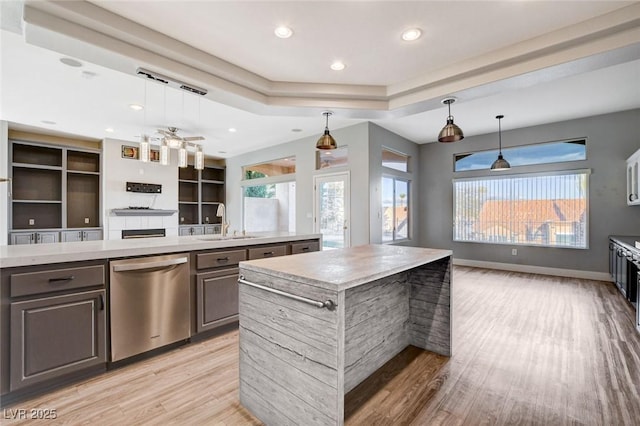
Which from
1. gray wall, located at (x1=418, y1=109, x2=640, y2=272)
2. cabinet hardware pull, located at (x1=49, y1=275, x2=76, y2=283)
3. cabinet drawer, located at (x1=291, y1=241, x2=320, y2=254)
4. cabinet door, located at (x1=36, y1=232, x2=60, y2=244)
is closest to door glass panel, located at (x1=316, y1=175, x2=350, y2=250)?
cabinet drawer, located at (x1=291, y1=241, x2=320, y2=254)

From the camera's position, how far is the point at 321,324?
1.45 meters

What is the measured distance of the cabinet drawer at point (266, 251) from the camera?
323cm

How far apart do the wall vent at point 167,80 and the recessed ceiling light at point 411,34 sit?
7.17 feet

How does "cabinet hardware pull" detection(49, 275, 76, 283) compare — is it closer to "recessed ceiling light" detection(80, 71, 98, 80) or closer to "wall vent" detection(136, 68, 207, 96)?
"wall vent" detection(136, 68, 207, 96)

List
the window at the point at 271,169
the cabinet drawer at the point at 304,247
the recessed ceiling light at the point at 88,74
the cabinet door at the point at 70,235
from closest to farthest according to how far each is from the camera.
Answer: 1. the recessed ceiling light at the point at 88,74
2. the cabinet drawer at the point at 304,247
3. the cabinet door at the point at 70,235
4. the window at the point at 271,169

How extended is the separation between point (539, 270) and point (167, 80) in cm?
712

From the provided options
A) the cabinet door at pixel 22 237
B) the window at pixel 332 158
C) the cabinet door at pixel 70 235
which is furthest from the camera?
the cabinet door at pixel 70 235

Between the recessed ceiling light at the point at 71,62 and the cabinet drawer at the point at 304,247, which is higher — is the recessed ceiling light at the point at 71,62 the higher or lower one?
the higher one

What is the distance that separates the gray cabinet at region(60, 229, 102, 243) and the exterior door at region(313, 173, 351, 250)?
5.00 metres

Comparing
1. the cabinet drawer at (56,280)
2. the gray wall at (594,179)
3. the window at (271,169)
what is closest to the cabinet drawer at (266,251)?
the cabinet drawer at (56,280)

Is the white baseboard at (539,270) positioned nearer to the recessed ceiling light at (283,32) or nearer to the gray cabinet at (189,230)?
the recessed ceiling light at (283,32)

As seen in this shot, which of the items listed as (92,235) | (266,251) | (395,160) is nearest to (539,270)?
(395,160)

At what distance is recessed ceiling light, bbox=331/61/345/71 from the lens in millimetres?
3217

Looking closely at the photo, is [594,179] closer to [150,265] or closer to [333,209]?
[333,209]
